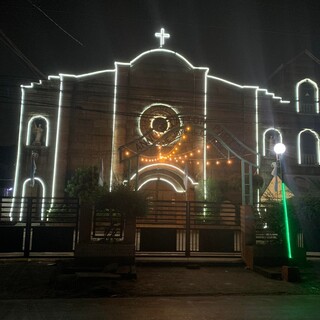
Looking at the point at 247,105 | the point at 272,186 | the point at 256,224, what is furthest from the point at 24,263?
the point at 247,105

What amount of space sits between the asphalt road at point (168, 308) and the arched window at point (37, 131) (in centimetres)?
1709

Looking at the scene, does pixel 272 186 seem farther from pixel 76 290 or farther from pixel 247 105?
pixel 76 290

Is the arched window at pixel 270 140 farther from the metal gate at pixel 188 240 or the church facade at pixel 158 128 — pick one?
the metal gate at pixel 188 240

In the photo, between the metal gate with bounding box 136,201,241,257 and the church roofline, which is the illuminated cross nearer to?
the church roofline

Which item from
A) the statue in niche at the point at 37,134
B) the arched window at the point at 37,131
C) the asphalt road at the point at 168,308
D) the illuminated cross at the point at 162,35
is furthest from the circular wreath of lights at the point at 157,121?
the asphalt road at the point at 168,308

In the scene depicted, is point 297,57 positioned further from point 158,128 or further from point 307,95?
point 158,128

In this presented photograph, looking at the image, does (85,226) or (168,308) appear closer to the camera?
(168,308)

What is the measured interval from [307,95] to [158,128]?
11.4 meters

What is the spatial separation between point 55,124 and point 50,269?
14521 millimetres

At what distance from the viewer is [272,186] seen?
56.9 feet

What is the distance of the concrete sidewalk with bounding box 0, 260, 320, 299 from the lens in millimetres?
8250

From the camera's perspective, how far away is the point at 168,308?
7051 mm

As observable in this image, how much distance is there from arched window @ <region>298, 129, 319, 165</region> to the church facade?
7cm

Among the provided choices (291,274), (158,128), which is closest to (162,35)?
(158,128)
